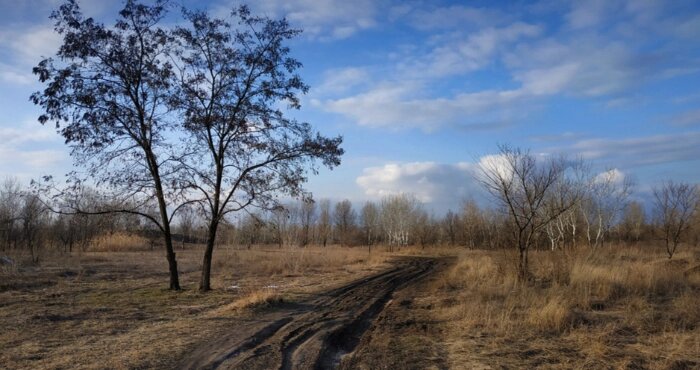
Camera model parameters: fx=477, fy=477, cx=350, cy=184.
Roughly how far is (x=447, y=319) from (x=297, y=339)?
3.49 meters

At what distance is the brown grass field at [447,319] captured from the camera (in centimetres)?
683

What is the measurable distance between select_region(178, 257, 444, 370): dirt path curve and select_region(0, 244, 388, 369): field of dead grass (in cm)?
53

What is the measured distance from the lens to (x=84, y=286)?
16.0 m

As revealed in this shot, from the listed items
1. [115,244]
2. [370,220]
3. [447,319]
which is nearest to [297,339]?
[447,319]

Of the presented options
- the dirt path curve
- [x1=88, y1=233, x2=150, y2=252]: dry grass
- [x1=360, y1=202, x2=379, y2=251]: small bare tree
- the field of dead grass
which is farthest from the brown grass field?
[x1=360, y1=202, x2=379, y2=251]: small bare tree

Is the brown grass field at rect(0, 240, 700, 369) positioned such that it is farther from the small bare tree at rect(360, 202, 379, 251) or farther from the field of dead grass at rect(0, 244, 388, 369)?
the small bare tree at rect(360, 202, 379, 251)

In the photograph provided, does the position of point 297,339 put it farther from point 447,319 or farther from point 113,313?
point 113,313

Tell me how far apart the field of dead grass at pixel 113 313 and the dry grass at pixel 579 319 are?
14.5 feet

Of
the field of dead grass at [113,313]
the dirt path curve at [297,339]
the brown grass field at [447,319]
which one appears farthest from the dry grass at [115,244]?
the dirt path curve at [297,339]

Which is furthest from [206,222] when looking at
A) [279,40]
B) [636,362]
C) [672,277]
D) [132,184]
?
[672,277]

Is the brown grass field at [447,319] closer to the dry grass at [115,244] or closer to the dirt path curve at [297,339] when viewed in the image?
the dirt path curve at [297,339]

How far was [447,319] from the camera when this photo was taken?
A: 10078 mm

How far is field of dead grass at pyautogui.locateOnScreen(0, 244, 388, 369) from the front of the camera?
22.8ft

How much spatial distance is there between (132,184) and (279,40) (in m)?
6.15
